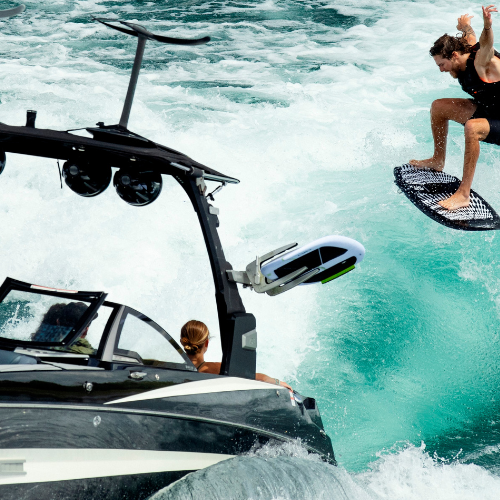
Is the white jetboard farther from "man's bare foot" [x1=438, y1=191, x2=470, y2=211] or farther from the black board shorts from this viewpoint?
the black board shorts

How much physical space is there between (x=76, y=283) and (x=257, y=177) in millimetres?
2924

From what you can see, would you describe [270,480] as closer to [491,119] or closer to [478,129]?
[478,129]

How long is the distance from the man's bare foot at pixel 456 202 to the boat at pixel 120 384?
2680mm

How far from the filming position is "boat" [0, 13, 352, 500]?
2088mm

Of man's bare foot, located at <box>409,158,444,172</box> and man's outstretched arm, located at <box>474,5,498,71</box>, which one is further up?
man's outstretched arm, located at <box>474,5,498,71</box>

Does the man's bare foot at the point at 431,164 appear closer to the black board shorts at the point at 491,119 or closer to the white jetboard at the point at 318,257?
the black board shorts at the point at 491,119

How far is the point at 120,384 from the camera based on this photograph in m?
2.35

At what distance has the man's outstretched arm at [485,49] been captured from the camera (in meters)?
4.69

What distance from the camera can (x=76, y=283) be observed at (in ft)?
19.5

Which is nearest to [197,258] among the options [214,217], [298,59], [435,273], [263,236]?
[263,236]

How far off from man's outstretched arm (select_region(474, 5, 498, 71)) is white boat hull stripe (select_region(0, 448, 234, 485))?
12.7 ft

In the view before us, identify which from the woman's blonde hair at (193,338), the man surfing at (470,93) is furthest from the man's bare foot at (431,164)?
the woman's blonde hair at (193,338)

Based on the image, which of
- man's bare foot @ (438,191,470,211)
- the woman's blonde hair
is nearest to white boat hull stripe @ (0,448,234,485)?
the woman's blonde hair

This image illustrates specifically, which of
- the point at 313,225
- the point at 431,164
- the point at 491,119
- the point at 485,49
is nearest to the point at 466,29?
the point at 485,49
